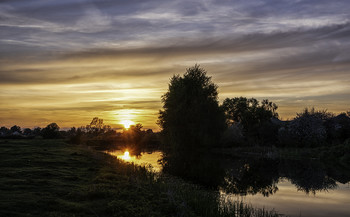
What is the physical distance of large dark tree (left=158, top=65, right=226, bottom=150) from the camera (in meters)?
62.7

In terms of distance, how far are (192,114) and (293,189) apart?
3666cm

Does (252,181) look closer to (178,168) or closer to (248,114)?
(178,168)

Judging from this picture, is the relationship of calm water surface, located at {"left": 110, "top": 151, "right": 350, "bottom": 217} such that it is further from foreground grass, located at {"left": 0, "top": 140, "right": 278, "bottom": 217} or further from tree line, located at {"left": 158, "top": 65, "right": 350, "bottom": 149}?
tree line, located at {"left": 158, "top": 65, "right": 350, "bottom": 149}

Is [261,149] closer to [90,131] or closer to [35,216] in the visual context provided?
[35,216]

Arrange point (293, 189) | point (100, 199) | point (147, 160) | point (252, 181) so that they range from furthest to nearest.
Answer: point (147, 160) → point (252, 181) → point (293, 189) → point (100, 199)

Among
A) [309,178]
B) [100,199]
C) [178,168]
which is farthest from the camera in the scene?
[178,168]

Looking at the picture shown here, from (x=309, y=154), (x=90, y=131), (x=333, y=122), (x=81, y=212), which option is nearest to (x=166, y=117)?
(x=309, y=154)

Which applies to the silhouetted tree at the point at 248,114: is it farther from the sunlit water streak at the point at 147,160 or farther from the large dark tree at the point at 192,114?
the sunlit water streak at the point at 147,160

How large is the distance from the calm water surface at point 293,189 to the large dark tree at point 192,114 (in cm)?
2292

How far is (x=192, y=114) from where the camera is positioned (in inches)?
2466

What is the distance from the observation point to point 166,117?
215ft

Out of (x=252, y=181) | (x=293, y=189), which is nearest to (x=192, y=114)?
(x=252, y=181)

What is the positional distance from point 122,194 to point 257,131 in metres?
67.0

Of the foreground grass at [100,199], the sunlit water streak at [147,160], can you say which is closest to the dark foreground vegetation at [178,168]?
the foreground grass at [100,199]
